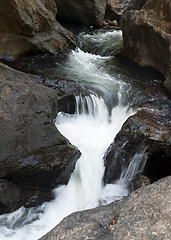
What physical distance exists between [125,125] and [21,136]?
7.32 ft

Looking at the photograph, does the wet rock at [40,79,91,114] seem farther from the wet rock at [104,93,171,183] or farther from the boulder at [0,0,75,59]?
the boulder at [0,0,75,59]

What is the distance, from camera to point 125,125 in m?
5.42

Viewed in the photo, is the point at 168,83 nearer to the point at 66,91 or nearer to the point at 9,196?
the point at 66,91

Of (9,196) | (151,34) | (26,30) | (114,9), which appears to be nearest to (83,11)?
(114,9)

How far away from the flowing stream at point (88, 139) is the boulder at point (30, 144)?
39 centimetres

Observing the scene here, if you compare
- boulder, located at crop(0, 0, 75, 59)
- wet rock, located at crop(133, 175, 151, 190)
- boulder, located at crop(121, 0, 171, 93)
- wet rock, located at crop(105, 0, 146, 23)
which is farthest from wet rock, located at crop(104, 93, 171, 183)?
wet rock, located at crop(105, 0, 146, 23)

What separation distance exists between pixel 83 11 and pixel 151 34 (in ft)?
20.5

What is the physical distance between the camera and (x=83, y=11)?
13.6m

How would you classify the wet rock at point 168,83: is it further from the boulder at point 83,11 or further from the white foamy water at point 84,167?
the boulder at point 83,11

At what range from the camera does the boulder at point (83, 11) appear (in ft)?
43.3

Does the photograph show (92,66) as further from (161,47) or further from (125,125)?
(125,125)

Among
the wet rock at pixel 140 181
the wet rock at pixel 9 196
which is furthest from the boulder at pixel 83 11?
the wet rock at pixel 9 196

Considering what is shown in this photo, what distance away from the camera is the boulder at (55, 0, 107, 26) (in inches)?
520

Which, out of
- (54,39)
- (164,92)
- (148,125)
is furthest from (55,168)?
(54,39)
